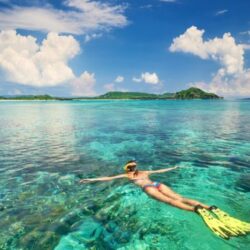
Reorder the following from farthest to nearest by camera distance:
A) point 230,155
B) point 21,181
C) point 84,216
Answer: point 230,155 → point 21,181 → point 84,216

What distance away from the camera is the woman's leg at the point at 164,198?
10.8m

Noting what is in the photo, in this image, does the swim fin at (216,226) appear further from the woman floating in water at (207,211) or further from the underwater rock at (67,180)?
the underwater rock at (67,180)

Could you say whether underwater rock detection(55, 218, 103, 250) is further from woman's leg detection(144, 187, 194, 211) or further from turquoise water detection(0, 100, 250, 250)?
woman's leg detection(144, 187, 194, 211)

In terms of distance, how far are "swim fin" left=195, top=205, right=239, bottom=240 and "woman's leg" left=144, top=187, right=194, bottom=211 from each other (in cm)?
60

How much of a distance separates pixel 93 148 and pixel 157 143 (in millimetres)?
6578

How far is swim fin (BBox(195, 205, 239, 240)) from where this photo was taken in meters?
9.21

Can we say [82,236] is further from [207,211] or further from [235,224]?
[235,224]

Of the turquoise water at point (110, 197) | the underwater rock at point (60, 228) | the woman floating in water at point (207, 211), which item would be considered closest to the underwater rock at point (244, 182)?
the turquoise water at point (110, 197)

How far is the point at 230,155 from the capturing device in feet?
73.5

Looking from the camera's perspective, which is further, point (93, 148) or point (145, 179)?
point (93, 148)

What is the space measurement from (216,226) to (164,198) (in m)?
2.74

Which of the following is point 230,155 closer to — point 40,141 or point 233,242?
point 233,242

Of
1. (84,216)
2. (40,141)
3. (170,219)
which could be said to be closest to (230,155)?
(170,219)

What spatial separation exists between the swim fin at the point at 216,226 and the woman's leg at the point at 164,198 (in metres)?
0.60
